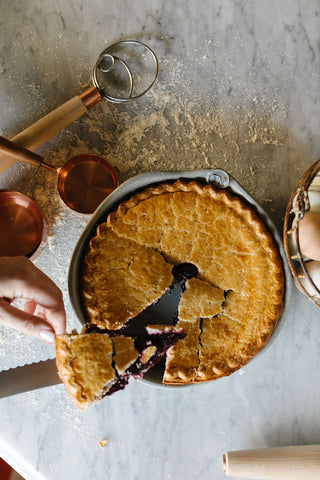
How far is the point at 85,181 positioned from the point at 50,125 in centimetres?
28

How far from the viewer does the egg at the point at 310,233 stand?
5.15 ft

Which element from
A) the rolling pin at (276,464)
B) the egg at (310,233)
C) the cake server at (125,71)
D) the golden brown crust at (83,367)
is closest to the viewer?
the golden brown crust at (83,367)

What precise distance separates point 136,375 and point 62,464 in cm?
68

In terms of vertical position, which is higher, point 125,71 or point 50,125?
point 125,71

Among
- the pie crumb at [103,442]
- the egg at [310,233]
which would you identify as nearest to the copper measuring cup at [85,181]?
the egg at [310,233]

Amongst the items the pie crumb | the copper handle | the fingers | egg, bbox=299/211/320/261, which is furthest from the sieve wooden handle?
the pie crumb

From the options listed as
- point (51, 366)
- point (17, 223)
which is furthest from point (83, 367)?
point (17, 223)

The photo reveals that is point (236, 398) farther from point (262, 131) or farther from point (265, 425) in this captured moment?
point (262, 131)

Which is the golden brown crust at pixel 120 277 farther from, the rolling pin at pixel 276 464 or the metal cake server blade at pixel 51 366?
the rolling pin at pixel 276 464

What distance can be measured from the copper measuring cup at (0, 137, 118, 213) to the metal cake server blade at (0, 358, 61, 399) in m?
0.67

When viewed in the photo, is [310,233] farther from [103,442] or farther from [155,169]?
[103,442]

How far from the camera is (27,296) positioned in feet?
5.05

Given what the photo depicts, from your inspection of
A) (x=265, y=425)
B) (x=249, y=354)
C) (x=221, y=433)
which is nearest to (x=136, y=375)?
(x=249, y=354)

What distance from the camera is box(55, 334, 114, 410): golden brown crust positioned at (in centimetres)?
145
